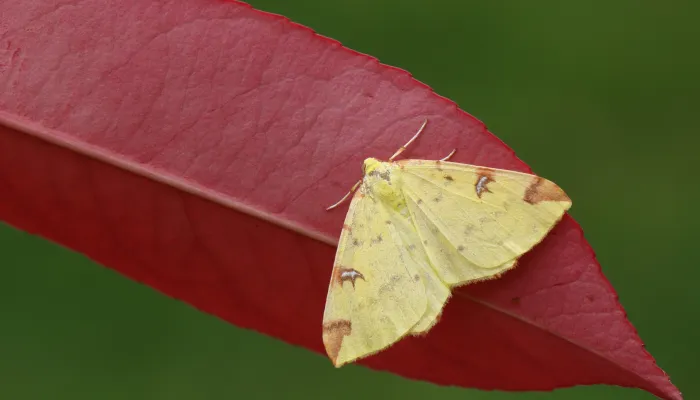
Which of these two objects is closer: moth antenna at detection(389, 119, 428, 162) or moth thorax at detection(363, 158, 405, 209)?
moth antenna at detection(389, 119, 428, 162)

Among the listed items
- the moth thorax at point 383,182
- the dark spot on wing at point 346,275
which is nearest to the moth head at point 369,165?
the moth thorax at point 383,182

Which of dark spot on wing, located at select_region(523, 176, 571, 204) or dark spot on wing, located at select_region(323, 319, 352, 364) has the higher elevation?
dark spot on wing, located at select_region(523, 176, 571, 204)

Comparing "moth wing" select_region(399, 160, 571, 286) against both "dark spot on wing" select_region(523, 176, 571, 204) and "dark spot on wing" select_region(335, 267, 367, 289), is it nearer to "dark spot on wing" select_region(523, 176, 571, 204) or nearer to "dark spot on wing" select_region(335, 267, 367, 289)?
"dark spot on wing" select_region(523, 176, 571, 204)

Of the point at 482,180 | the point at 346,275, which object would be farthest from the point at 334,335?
the point at 482,180

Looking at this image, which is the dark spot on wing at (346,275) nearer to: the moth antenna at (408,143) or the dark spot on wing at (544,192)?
the moth antenna at (408,143)

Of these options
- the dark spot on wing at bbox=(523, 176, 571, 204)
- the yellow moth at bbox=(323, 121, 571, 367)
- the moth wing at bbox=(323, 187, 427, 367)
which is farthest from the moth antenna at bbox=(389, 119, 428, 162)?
the dark spot on wing at bbox=(523, 176, 571, 204)

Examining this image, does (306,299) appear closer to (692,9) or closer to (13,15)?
(13,15)

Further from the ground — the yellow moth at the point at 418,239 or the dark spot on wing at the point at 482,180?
the dark spot on wing at the point at 482,180

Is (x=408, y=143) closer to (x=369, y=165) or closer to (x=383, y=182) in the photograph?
(x=369, y=165)
